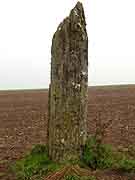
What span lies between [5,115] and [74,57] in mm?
14548

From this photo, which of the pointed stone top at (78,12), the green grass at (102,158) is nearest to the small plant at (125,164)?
the green grass at (102,158)

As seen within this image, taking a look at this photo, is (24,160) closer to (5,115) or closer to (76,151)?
(76,151)

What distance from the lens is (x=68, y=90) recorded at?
9.17 metres

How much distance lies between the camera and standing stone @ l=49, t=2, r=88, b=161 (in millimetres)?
9180

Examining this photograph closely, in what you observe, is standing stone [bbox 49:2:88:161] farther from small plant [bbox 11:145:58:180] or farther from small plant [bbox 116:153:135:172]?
small plant [bbox 116:153:135:172]

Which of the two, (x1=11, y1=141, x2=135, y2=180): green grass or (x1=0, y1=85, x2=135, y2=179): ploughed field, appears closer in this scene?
(x1=11, y1=141, x2=135, y2=180): green grass

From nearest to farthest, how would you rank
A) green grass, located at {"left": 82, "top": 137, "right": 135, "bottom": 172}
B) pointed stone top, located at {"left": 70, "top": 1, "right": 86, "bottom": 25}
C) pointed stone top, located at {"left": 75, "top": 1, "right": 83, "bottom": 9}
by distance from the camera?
green grass, located at {"left": 82, "top": 137, "right": 135, "bottom": 172}
pointed stone top, located at {"left": 70, "top": 1, "right": 86, "bottom": 25}
pointed stone top, located at {"left": 75, "top": 1, "right": 83, "bottom": 9}

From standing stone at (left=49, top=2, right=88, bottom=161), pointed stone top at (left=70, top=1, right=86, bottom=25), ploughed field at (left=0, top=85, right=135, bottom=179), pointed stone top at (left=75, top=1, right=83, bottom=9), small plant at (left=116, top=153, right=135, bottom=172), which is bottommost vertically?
ploughed field at (left=0, top=85, right=135, bottom=179)

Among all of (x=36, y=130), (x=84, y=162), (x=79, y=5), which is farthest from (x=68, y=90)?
(x=36, y=130)

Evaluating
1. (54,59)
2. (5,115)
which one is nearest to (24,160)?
(54,59)

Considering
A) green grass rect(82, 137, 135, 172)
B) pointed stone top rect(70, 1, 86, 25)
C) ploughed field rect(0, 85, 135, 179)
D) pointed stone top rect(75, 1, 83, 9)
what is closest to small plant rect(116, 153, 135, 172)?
green grass rect(82, 137, 135, 172)

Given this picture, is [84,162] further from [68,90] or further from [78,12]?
[78,12]

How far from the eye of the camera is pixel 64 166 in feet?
29.0

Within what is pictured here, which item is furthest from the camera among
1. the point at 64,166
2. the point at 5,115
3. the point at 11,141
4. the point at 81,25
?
the point at 5,115
